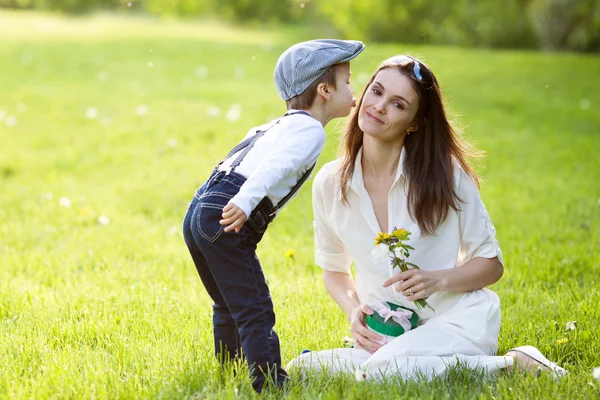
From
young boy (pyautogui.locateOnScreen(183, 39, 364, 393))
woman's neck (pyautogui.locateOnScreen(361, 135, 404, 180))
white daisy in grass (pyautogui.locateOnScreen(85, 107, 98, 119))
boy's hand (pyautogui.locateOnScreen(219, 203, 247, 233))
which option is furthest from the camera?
white daisy in grass (pyautogui.locateOnScreen(85, 107, 98, 119))

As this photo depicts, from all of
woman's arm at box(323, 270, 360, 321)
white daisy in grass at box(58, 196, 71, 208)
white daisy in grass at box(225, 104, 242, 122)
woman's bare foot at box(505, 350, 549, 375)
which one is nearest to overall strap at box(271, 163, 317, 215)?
woman's arm at box(323, 270, 360, 321)

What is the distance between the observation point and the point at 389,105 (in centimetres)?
289

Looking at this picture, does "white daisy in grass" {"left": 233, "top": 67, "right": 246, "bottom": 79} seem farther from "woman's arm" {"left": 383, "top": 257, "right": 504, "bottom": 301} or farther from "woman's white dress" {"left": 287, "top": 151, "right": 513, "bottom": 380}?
"woman's arm" {"left": 383, "top": 257, "right": 504, "bottom": 301}

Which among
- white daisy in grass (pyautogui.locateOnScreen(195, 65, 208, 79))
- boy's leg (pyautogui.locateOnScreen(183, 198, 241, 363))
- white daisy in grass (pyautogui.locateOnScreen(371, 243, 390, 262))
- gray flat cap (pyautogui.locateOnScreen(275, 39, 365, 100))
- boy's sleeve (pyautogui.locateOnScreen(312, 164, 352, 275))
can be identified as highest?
gray flat cap (pyautogui.locateOnScreen(275, 39, 365, 100))

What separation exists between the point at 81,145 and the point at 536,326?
200 inches

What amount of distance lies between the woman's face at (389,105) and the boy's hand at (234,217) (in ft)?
2.29

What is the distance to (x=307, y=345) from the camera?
129 inches

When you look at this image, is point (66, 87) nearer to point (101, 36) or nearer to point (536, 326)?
point (101, 36)

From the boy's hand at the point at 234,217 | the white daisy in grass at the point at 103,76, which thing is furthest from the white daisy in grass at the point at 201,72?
the boy's hand at the point at 234,217

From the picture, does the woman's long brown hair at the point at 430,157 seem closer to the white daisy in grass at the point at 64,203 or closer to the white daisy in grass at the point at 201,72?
the white daisy in grass at the point at 64,203

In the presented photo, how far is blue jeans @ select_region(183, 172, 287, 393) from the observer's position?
8.55 ft

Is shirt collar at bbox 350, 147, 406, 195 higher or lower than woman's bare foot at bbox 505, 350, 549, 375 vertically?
higher

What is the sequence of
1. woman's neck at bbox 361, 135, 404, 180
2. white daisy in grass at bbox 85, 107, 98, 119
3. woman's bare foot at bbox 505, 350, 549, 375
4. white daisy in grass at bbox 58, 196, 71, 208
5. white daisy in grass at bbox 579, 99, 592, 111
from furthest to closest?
white daisy in grass at bbox 579, 99, 592, 111, white daisy in grass at bbox 85, 107, 98, 119, white daisy in grass at bbox 58, 196, 71, 208, woman's neck at bbox 361, 135, 404, 180, woman's bare foot at bbox 505, 350, 549, 375

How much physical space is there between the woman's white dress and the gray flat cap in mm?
471
